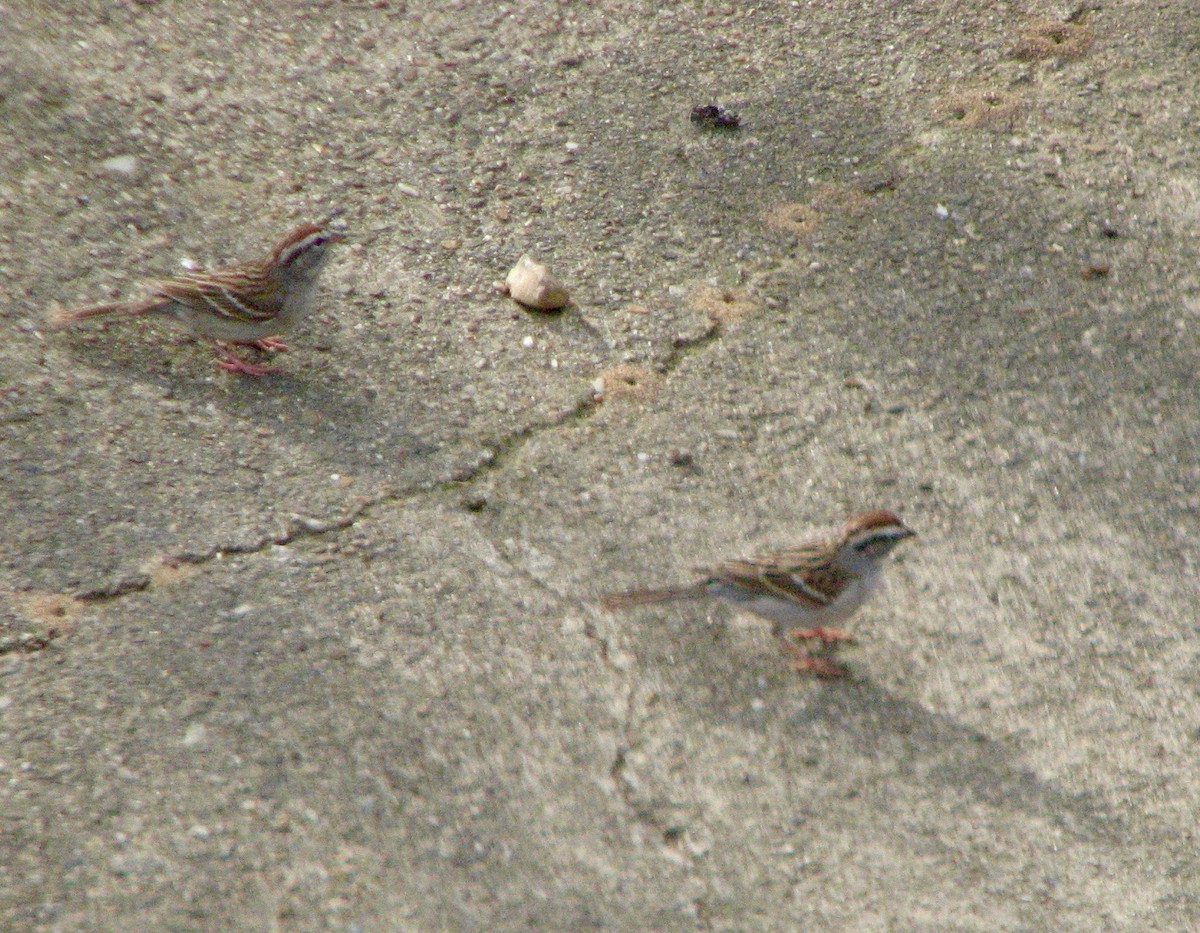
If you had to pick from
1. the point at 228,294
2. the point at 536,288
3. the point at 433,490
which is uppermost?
the point at 536,288

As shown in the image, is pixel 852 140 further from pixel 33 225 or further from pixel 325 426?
pixel 33 225

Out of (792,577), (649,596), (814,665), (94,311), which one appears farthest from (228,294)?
(814,665)

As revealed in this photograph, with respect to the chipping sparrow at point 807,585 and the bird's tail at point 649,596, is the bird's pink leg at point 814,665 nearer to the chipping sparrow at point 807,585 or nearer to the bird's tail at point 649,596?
the chipping sparrow at point 807,585

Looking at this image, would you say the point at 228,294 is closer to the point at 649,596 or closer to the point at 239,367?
the point at 239,367

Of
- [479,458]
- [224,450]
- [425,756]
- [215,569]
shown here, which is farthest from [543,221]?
[425,756]

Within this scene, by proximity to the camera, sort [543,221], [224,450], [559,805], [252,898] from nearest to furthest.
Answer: [252,898] < [559,805] < [224,450] < [543,221]

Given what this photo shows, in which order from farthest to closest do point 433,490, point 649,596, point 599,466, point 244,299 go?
1. point 244,299
2. point 599,466
3. point 433,490
4. point 649,596

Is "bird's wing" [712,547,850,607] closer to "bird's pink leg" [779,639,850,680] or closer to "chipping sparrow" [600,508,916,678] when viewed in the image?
"chipping sparrow" [600,508,916,678]
